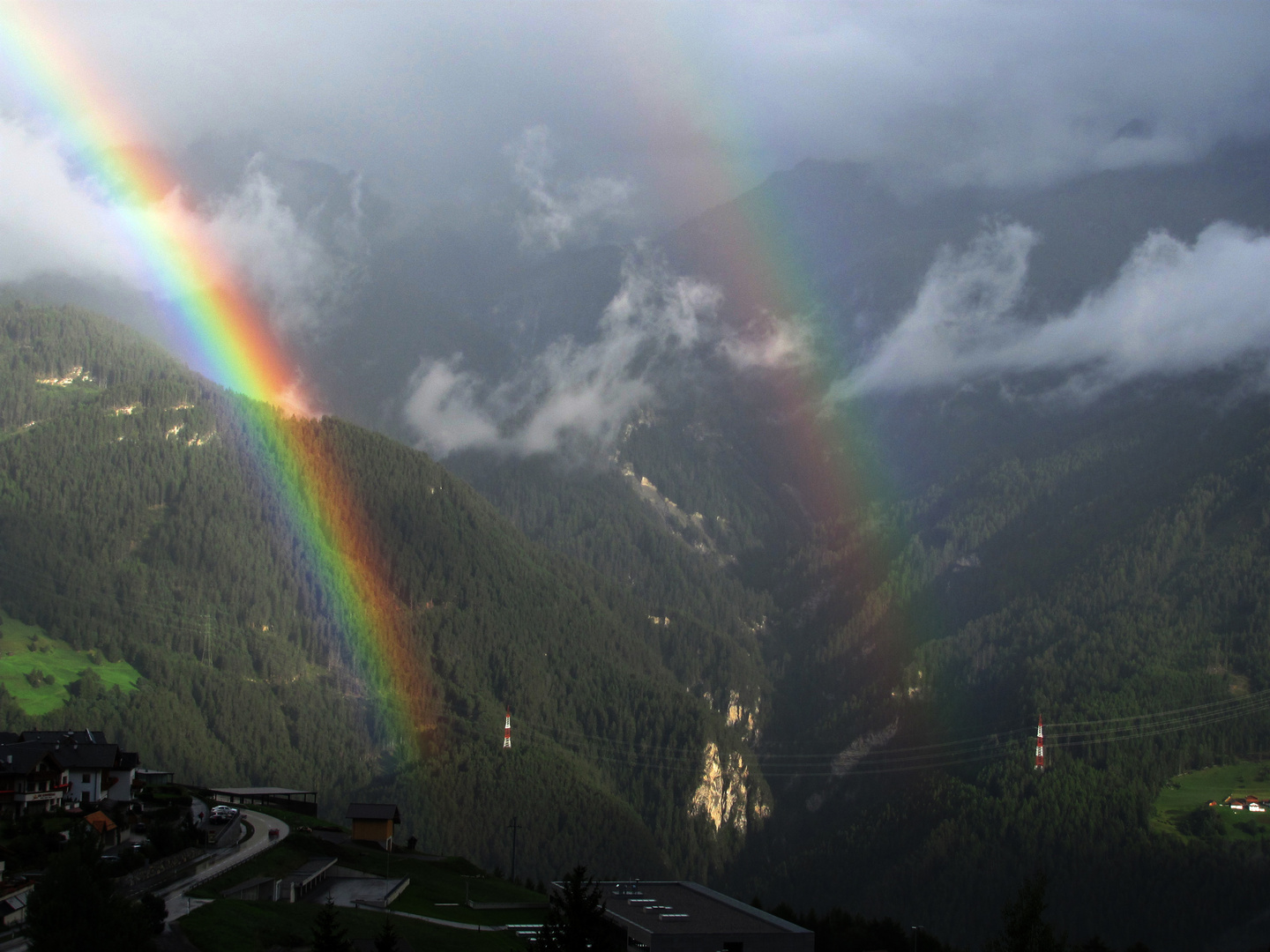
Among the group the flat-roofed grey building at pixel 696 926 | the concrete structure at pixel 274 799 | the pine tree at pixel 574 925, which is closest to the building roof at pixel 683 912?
the flat-roofed grey building at pixel 696 926

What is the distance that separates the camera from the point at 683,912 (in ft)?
395

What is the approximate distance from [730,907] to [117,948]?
73.3m

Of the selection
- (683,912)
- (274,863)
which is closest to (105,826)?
(274,863)

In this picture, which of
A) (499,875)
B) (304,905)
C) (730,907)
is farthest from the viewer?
(499,875)

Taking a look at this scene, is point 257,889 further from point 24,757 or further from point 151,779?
point 151,779

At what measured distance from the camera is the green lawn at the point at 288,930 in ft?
262

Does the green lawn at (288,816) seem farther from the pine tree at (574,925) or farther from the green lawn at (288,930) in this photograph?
the pine tree at (574,925)

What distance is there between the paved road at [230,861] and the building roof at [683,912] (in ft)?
91.9

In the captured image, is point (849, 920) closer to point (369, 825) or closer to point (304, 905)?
point (369, 825)

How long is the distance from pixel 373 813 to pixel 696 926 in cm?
5889

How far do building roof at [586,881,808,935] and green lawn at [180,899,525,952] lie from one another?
35.7 ft

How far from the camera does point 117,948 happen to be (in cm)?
6419

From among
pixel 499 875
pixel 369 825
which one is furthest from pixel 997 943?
pixel 499 875

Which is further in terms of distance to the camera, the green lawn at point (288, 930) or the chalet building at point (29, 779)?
the chalet building at point (29, 779)
